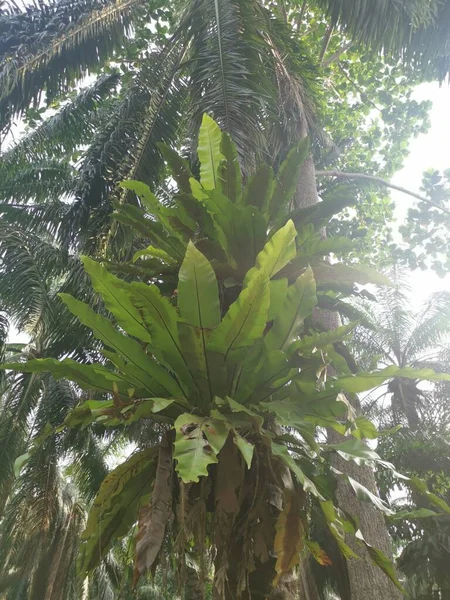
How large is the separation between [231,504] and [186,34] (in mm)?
5486

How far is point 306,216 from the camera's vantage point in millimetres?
2244

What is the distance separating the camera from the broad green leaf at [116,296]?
161 cm

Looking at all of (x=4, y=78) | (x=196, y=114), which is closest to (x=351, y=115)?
(x=196, y=114)

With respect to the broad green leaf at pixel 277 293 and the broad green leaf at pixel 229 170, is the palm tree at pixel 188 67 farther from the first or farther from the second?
the broad green leaf at pixel 277 293

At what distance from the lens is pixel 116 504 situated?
1.64 metres

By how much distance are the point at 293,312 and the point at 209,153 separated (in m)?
1.04

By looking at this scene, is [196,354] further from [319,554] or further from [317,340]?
[319,554]

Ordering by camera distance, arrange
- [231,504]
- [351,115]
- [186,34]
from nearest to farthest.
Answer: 1. [231,504]
2. [186,34]
3. [351,115]

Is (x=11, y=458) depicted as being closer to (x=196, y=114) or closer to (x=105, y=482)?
(x=196, y=114)

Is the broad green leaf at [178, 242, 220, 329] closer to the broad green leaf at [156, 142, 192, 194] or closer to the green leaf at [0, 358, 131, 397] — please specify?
the green leaf at [0, 358, 131, 397]

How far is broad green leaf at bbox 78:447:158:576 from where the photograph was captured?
160cm

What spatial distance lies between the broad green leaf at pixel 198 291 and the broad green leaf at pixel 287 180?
88 cm

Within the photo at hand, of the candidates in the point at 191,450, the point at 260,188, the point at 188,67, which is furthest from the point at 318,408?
the point at 188,67

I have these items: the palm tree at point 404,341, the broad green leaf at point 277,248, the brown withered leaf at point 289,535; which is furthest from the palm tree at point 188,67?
the palm tree at point 404,341
